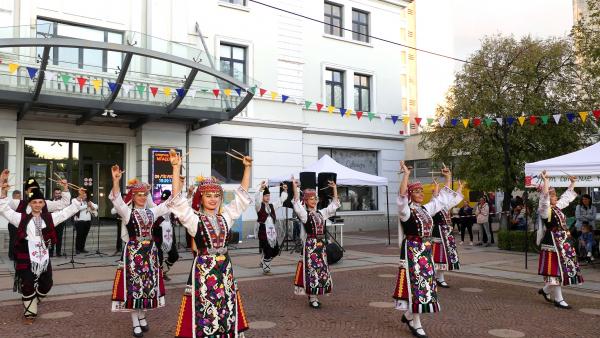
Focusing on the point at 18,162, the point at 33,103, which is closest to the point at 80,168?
the point at 18,162

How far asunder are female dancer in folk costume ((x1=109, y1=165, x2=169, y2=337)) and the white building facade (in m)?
10.2

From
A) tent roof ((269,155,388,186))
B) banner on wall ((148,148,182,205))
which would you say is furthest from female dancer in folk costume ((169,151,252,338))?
banner on wall ((148,148,182,205))

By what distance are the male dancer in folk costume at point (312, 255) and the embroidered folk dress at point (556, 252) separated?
11.1ft

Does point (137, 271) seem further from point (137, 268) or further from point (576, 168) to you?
point (576, 168)

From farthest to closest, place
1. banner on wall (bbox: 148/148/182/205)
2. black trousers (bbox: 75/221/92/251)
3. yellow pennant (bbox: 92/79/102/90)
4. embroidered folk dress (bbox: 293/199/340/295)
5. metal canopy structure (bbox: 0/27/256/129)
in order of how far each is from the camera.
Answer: banner on wall (bbox: 148/148/182/205) < yellow pennant (bbox: 92/79/102/90) < black trousers (bbox: 75/221/92/251) < metal canopy structure (bbox: 0/27/256/129) < embroidered folk dress (bbox: 293/199/340/295)

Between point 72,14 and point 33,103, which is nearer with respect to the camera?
point 33,103

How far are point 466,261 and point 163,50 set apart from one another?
34.8 ft

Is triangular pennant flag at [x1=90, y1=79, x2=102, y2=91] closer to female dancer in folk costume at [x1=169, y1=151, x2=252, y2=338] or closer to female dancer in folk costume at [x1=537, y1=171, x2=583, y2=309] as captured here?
female dancer in folk costume at [x1=169, y1=151, x2=252, y2=338]

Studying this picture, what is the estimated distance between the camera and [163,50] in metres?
15.6

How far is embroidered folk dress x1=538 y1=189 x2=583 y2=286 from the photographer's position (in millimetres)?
8047

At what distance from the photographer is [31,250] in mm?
7090

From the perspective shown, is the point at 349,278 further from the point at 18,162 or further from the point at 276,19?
the point at 276,19

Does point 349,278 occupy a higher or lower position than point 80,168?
lower

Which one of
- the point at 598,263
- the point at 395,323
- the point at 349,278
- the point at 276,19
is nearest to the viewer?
the point at 395,323
